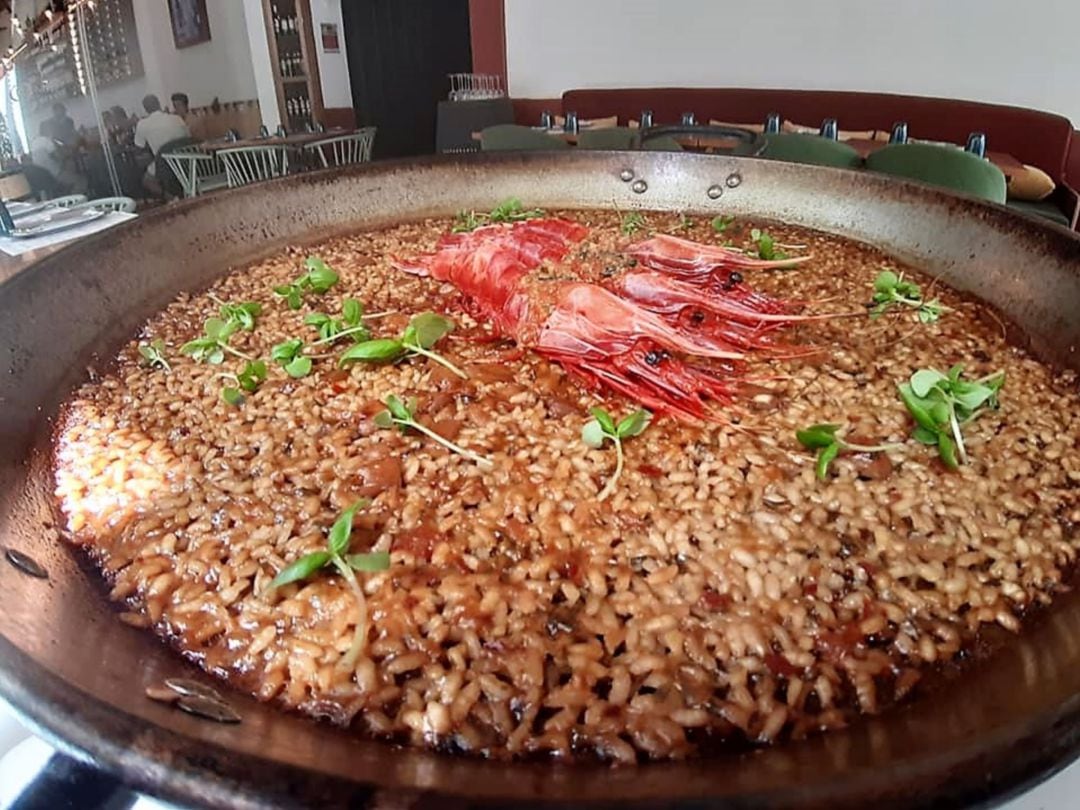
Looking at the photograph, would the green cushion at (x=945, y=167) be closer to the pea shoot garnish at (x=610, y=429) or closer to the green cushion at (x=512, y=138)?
the green cushion at (x=512, y=138)

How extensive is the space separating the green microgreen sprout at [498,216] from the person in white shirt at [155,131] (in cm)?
541

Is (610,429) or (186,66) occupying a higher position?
(186,66)

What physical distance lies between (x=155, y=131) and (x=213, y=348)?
20.6 ft

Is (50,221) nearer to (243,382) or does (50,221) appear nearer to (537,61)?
(243,382)

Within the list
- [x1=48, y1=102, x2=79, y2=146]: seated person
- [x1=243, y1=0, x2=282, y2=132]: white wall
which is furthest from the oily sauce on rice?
[x1=243, y1=0, x2=282, y2=132]: white wall

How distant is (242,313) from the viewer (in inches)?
80.4

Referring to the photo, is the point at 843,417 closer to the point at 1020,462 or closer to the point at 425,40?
the point at 1020,462

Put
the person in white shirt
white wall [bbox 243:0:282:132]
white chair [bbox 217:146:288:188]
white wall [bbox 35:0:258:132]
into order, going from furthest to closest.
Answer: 1. white wall [bbox 243:0:282:132]
2. white chair [bbox 217:146:288:188]
3. the person in white shirt
4. white wall [bbox 35:0:258:132]

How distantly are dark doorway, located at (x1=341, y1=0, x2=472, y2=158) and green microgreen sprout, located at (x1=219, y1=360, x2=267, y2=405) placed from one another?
10596 millimetres

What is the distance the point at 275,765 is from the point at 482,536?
595 millimetres

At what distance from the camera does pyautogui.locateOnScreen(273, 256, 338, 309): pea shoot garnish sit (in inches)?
86.4

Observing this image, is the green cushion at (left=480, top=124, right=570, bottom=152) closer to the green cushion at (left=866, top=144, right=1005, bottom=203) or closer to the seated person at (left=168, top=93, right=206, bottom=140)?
the green cushion at (left=866, top=144, right=1005, bottom=203)

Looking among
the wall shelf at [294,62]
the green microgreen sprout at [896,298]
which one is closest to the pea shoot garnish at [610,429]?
the green microgreen sprout at [896,298]

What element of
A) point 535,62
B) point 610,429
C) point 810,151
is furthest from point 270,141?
point 610,429
